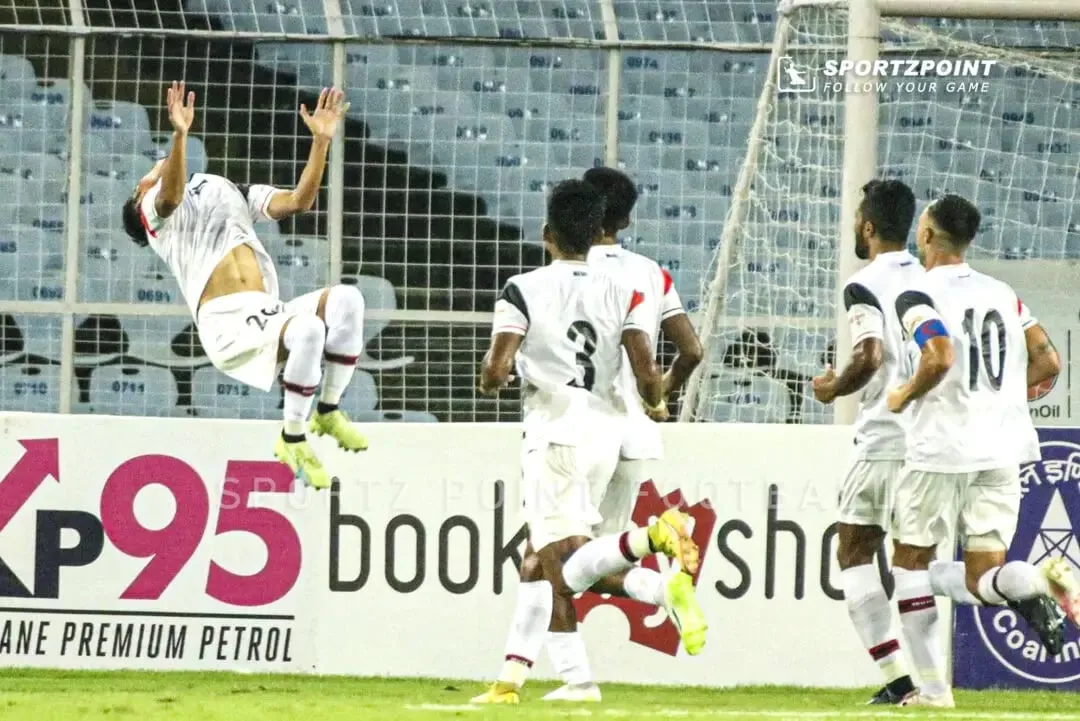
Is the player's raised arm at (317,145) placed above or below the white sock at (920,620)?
above

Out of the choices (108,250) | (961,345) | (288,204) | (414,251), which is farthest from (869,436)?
(108,250)

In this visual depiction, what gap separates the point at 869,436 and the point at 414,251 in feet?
12.6

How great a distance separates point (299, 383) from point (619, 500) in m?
1.25

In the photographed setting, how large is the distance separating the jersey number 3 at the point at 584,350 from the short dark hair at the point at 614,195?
1.83ft

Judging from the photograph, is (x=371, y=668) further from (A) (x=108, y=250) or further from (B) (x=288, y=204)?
(A) (x=108, y=250)

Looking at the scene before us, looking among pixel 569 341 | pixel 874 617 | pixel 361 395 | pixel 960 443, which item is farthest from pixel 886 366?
pixel 361 395

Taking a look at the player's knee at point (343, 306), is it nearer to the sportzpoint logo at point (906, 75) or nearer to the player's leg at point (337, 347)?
the player's leg at point (337, 347)

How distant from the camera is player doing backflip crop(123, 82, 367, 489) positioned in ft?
26.2

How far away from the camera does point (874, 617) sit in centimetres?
783

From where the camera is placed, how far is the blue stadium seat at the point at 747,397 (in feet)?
35.1

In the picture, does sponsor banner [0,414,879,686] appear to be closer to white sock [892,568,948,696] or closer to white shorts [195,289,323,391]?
white shorts [195,289,323,391]

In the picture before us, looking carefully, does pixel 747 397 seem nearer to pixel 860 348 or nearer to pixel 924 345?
pixel 860 348

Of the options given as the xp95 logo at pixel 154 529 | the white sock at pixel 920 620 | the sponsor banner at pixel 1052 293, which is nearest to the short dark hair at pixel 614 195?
the white sock at pixel 920 620

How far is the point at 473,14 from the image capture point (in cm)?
1120
